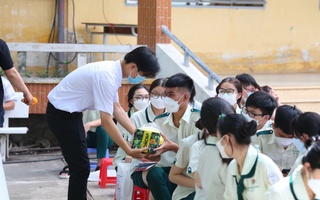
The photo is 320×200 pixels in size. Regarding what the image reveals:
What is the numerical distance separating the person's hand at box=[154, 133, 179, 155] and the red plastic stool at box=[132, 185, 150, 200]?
21.6 inches

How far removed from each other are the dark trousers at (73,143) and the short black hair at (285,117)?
1.66 meters

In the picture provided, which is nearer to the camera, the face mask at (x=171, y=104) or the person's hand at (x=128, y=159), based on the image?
the face mask at (x=171, y=104)

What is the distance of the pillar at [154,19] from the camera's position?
10.0m

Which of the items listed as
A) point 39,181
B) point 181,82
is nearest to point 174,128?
point 181,82

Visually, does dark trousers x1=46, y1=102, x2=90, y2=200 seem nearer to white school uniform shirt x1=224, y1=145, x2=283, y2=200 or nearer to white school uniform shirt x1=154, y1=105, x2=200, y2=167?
white school uniform shirt x1=154, y1=105, x2=200, y2=167

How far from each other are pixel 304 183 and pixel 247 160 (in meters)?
A: 0.47

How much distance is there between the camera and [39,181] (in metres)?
8.12

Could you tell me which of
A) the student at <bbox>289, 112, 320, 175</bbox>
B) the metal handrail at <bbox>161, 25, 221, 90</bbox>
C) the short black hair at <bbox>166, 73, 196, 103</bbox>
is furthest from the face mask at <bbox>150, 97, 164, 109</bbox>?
the metal handrail at <bbox>161, 25, 221, 90</bbox>

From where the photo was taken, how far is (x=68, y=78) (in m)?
6.03

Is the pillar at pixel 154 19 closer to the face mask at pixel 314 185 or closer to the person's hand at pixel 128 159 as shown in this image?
the person's hand at pixel 128 159

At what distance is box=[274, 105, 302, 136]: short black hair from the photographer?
17.0 ft

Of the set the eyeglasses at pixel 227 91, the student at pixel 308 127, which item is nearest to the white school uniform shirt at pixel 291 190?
the student at pixel 308 127

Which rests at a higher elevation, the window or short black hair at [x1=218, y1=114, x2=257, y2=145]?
the window

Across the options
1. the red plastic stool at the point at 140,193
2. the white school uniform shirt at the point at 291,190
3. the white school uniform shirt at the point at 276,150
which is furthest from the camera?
the red plastic stool at the point at 140,193
